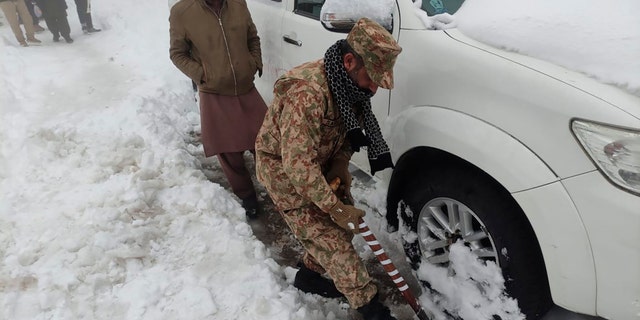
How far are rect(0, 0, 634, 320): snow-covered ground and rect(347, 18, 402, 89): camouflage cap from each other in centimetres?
101

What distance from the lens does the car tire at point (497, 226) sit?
2018mm

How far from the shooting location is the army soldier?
198cm

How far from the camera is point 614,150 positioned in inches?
65.4

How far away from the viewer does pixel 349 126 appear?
2139 millimetres

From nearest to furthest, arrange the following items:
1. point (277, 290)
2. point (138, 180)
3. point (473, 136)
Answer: point (473, 136) → point (277, 290) → point (138, 180)

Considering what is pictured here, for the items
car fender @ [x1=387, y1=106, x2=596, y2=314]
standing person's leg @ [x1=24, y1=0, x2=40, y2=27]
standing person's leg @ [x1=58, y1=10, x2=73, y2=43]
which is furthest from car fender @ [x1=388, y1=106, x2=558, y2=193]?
standing person's leg @ [x1=24, y1=0, x2=40, y2=27]

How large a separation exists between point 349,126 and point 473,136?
0.55 m

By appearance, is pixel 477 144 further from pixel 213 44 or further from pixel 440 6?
pixel 213 44

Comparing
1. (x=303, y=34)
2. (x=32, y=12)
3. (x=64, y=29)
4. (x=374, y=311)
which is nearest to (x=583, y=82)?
(x=374, y=311)

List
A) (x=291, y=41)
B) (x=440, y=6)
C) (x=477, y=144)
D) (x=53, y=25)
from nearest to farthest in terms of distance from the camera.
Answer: (x=477, y=144)
(x=440, y=6)
(x=291, y=41)
(x=53, y=25)

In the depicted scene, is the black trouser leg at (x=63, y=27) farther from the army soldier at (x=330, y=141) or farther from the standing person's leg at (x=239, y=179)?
the army soldier at (x=330, y=141)

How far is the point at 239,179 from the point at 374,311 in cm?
156

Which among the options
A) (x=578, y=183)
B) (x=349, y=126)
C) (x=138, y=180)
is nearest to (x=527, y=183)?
(x=578, y=183)

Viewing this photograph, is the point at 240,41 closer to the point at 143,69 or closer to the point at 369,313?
the point at 369,313
